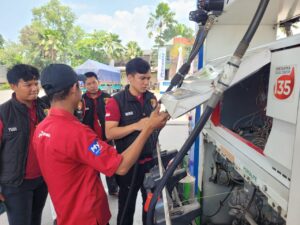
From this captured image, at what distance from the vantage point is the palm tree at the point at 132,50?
43.0 metres

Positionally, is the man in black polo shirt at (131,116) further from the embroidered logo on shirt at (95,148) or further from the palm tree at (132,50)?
the palm tree at (132,50)

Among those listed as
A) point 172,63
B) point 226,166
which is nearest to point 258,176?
point 226,166

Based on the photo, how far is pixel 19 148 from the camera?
2.14 meters

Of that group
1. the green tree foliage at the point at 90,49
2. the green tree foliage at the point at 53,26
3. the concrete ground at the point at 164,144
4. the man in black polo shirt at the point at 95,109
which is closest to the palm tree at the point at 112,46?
the green tree foliage at the point at 90,49

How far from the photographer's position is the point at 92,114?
3707mm

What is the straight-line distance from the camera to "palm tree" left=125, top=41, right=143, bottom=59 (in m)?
43.0

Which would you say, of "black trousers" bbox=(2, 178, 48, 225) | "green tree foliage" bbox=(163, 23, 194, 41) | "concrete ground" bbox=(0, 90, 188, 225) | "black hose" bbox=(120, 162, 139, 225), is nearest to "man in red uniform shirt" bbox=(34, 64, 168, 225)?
"black hose" bbox=(120, 162, 139, 225)

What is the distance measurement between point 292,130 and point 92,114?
3053 mm

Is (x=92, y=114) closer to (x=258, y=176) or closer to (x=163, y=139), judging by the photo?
(x=258, y=176)

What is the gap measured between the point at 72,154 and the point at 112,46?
142ft

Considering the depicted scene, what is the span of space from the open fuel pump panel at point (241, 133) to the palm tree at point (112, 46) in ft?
135

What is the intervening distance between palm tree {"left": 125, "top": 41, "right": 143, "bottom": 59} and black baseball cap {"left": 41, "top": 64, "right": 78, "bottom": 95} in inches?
1666

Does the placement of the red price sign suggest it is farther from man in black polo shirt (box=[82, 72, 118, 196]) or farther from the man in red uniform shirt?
man in black polo shirt (box=[82, 72, 118, 196])

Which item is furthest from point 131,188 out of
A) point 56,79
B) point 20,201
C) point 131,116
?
point 56,79
